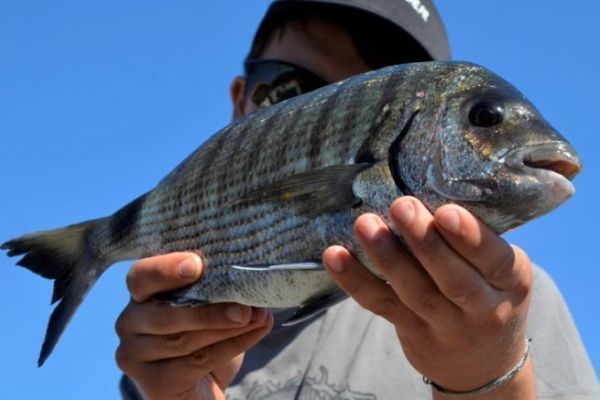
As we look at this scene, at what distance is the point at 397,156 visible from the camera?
241cm

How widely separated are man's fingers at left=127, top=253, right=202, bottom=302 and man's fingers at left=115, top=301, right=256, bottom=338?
7cm

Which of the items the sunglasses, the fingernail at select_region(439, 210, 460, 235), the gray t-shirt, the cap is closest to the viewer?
the fingernail at select_region(439, 210, 460, 235)

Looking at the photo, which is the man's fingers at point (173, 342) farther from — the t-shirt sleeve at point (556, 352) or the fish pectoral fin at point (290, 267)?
the t-shirt sleeve at point (556, 352)

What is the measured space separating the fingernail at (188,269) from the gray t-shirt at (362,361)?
3.80 ft

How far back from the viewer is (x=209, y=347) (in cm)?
337

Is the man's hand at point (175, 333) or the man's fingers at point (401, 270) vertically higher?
the man's fingers at point (401, 270)

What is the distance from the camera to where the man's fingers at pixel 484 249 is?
2.19 m

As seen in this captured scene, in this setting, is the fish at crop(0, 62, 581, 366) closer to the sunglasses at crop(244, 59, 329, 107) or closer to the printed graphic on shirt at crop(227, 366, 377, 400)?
the printed graphic on shirt at crop(227, 366, 377, 400)

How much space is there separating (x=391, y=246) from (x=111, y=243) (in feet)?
5.42

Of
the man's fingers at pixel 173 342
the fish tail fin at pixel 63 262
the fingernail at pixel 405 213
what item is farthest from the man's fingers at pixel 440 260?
the fish tail fin at pixel 63 262

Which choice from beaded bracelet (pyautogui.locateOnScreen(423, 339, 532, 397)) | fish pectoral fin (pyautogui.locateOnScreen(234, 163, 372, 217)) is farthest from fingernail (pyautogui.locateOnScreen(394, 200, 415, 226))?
beaded bracelet (pyautogui.locateOnScreen(423, 339, 532, 397))

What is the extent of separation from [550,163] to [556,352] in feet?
5.94

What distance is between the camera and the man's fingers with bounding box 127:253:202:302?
2.97 meters

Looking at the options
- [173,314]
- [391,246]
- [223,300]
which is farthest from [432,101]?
[173,314]
